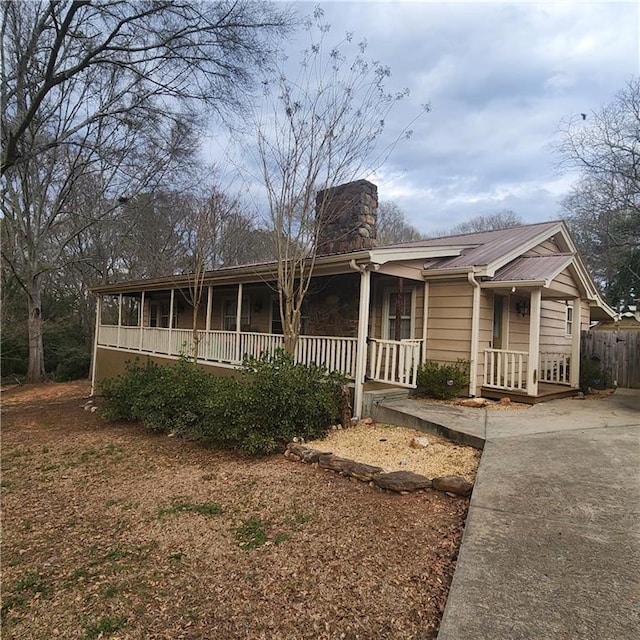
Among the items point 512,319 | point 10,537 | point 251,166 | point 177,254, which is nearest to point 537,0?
point 251,166

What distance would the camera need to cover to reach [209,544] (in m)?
3.49

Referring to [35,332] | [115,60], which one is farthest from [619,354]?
[35,332]

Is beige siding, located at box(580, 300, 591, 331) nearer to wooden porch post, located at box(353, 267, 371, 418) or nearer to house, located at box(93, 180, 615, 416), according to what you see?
house, located at box(93, 180, 615, 416)

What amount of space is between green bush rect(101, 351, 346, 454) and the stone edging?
2.95 feet

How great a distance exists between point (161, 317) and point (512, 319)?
12494 millimetres

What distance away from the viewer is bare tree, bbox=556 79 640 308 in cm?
1531

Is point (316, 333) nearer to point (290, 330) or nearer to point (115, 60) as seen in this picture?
point (290, 330)

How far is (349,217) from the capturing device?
940 cm

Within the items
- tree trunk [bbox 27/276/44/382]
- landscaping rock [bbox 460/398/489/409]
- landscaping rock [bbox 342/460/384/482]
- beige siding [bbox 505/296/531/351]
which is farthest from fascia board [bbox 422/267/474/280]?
Result: tree trunk [bbox 27/276/44/382]

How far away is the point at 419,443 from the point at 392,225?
2584cm

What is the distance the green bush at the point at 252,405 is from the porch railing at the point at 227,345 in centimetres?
92

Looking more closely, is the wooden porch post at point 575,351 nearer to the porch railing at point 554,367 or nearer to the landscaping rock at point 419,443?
the porch railing at point 554,367

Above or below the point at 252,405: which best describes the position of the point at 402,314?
above

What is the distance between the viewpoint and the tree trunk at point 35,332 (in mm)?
18891
